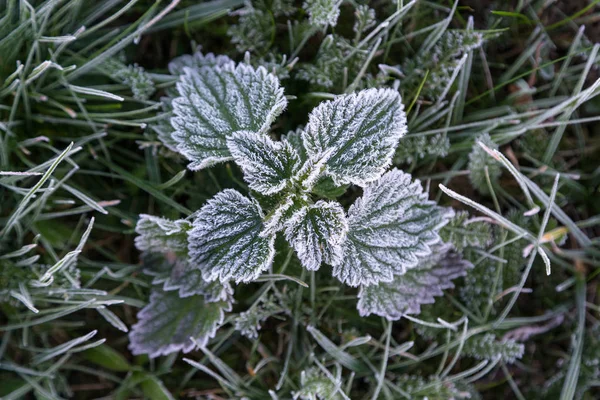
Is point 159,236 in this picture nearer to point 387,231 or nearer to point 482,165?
point 387,231

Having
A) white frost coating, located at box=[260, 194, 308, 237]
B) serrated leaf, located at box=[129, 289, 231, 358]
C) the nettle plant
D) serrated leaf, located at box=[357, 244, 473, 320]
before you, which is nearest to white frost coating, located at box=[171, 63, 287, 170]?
the nettle plant

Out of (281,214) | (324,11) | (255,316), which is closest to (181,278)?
(255,316)

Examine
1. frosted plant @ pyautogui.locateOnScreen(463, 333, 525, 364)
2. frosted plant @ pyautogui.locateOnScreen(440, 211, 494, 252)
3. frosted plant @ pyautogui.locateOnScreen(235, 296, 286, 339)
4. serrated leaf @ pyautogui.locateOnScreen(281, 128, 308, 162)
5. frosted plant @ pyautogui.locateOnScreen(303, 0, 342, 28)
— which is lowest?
frosted plant @ pyautogui.locateOnScreen(463, 333, 525, 364)

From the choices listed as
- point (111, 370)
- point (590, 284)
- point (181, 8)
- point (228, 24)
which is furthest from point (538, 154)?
point (111, 370)

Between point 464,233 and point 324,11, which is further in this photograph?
point 464,233

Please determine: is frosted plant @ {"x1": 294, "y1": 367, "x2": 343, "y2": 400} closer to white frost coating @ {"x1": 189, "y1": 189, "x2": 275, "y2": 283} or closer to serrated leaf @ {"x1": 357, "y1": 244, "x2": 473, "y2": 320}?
serrated leaf @ {"x1": 357, "y1": 244, "x2": 473, "y2": 320}

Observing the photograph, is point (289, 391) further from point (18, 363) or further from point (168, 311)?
point (18, 363)

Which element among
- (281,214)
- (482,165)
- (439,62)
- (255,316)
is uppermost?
(439,62)
